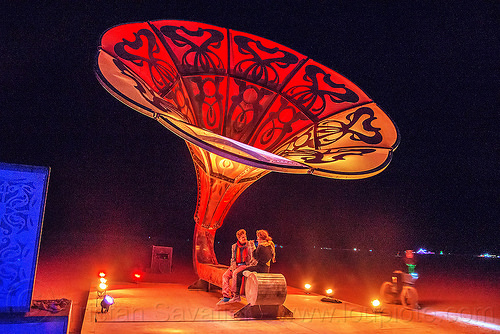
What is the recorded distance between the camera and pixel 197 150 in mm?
5648

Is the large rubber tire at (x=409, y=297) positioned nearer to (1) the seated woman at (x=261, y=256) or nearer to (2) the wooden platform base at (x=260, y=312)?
(2) the wooden platform base at (x=260, y=312)

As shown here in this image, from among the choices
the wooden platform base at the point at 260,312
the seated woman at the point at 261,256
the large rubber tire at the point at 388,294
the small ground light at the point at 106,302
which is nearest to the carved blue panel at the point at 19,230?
the small ground light at the point at 106,302

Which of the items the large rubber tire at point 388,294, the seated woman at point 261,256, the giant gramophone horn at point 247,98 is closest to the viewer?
the giant gramophone horn at point 247,98

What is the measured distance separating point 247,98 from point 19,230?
3.66 metres

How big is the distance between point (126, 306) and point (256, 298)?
1738mm

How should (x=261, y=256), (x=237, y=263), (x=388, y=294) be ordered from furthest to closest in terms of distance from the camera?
(x=388, y=294)
(x=237, y=263)
(x=261, y=256)

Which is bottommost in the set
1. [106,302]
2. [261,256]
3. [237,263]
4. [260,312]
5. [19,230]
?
[260,312]

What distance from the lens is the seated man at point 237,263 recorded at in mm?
5059

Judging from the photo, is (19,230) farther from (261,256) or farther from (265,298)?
(261,256)

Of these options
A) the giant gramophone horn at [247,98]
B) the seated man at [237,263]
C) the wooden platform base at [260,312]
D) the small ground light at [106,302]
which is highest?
the giant gramophone horn at [247,98]

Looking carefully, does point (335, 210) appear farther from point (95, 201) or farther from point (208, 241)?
point (208, 241)

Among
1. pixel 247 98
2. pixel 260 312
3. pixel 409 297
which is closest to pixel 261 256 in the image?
pixel 260 312

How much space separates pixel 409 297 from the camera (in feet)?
19.1

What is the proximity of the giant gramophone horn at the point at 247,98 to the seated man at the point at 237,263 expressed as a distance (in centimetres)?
87
